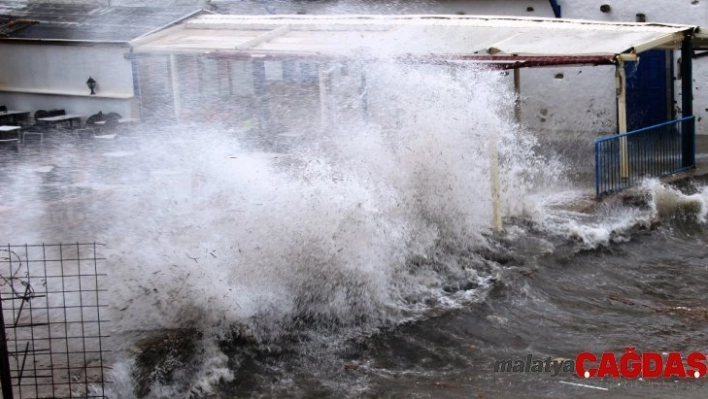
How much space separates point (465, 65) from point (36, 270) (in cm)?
667

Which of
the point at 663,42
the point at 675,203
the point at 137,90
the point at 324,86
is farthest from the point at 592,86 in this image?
the point at 137,90

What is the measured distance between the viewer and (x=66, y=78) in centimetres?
1780

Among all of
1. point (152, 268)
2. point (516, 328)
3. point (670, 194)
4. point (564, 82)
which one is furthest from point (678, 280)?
point (564, 82)

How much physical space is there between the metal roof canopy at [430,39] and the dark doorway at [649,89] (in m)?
2.68

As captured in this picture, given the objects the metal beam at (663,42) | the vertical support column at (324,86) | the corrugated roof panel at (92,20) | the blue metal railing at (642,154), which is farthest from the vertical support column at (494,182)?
the corrugated roof panel at (92,20)

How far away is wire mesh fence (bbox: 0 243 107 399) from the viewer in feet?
19.5

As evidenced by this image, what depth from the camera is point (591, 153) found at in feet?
52.6

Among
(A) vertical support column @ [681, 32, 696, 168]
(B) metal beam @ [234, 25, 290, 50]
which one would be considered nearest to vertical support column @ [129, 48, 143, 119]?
(B) metal beam @ [234, 25, 290, 50]

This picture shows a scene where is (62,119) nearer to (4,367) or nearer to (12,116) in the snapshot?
(12,116)

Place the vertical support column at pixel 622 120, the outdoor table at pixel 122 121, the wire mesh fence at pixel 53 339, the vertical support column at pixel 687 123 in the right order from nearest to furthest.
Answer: the wire mesh fence at pixel 53 339, the vertical support column at pixel 622 120, the vertical support column at pixel 687 123, the outdoor table at pixel 122 121

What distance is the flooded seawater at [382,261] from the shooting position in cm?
689

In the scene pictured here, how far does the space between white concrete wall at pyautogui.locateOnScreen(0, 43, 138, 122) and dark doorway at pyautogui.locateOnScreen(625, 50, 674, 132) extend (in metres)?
9.85

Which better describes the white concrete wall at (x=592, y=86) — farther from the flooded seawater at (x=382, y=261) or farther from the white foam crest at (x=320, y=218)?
the white foam crest at (x=320, y=218)

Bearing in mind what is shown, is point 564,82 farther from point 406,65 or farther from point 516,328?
point 516,328
